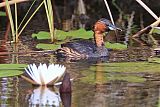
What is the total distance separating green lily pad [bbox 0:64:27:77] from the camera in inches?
306

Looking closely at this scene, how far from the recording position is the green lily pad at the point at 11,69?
7.78 m

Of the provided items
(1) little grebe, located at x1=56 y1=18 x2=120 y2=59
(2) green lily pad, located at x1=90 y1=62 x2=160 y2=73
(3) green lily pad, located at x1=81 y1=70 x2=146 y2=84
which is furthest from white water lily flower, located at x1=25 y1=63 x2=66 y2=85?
(1) little grebe, located at x1=56 y1=18 x2=120 y2=59

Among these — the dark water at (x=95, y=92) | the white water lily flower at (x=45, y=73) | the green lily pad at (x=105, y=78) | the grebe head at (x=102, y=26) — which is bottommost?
the dark water at (x=95, y=92)

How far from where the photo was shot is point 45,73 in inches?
278

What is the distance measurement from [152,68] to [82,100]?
1990 mm

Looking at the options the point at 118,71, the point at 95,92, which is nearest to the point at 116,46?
the point at 118,71

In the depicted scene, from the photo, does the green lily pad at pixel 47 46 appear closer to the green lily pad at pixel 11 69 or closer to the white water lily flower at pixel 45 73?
the green lily pad at pixel 11 69

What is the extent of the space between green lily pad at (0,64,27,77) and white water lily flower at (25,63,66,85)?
58 centimetres

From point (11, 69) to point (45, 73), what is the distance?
1181mm

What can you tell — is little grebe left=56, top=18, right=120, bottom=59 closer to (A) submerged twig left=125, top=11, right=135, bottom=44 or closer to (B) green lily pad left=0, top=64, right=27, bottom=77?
(A) submerged twig left=125, top=11, right=135, bottom=44

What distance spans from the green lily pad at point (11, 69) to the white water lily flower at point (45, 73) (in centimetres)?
58

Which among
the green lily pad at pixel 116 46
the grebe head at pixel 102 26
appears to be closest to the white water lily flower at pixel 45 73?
the green lily pad at pixel 116 46

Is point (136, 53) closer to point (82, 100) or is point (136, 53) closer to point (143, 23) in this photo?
point (82, 100)

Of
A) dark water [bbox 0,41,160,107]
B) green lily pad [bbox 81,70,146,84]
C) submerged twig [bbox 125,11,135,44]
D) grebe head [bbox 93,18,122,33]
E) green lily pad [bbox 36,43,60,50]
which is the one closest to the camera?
dark water [bbox 0,41,160,107]
